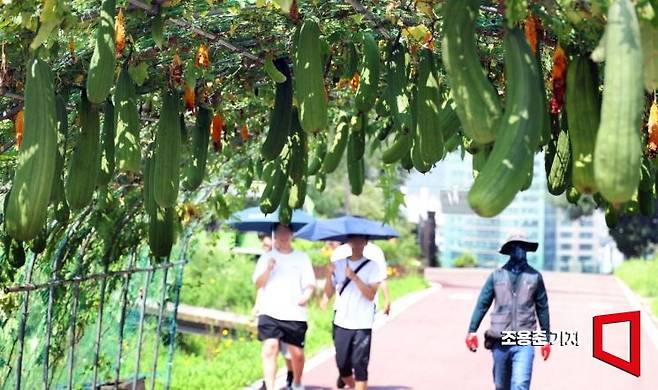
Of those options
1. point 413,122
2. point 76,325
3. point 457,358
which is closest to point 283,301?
point 76,325

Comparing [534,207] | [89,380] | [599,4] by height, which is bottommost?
[89,380]

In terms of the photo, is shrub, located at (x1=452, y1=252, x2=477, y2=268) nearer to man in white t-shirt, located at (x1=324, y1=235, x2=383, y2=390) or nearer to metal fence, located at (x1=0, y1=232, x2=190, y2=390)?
metal fence, located at (x1=0, y1=232, x2=190, y2=390)

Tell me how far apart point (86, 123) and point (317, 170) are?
3527mm

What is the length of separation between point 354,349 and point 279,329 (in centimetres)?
69

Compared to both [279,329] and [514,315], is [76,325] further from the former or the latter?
[514,315]

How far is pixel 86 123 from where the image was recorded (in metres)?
4.55

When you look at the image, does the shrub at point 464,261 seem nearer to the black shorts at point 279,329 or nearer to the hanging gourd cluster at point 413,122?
the black shorts at point 279,329

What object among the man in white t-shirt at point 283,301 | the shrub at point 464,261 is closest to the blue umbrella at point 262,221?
the man in white t-shirt at point 283,301

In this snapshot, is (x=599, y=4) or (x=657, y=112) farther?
(x=657, y=112)

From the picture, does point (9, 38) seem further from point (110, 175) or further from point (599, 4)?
point (599, 4)

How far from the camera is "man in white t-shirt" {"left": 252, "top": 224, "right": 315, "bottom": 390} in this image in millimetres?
9367

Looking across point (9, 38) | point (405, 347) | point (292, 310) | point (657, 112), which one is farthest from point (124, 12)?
point (405, 347)

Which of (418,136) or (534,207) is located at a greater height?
(534,207)

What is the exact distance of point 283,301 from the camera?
9375 millimetres
